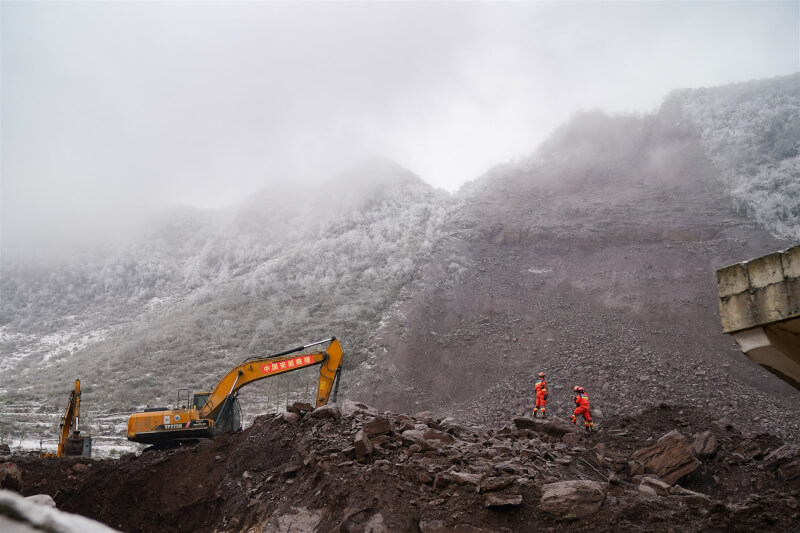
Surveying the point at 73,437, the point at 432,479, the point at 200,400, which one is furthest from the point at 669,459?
the point at 73,437

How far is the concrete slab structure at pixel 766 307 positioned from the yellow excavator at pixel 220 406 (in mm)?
8058

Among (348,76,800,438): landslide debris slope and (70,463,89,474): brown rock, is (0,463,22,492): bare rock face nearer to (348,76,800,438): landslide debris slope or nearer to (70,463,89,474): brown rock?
(70,463,89,474): brown rock

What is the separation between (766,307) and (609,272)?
30.5 metres

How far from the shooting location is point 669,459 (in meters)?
9.03

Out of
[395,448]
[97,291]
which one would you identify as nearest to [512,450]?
[395,448]

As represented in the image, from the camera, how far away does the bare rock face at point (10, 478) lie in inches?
273

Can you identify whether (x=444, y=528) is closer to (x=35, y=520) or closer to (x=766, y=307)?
(x=766, y=307)

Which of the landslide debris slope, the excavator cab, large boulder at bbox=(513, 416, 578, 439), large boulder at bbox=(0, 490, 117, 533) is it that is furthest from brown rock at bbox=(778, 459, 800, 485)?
the excavator cab

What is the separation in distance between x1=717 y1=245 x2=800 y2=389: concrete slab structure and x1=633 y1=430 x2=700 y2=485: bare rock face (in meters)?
4.49

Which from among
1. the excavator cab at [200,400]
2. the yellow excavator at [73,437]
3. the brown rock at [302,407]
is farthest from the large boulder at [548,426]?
the yellow excavator at [73,437]

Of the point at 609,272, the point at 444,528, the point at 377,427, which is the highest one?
the point at 609,272

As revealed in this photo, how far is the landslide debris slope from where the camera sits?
22.1m

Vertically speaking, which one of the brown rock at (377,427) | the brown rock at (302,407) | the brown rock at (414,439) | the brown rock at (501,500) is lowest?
the brown rock at (501,500)

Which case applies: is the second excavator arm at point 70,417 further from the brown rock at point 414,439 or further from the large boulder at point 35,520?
the large boulder at point 35,520
